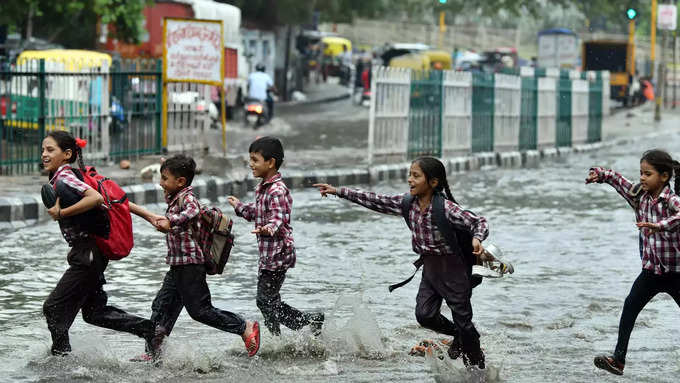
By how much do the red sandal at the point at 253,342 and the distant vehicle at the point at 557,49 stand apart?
5321 cm

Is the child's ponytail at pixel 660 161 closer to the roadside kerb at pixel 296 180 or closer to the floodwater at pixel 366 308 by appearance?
the floodwater at pixel 366 308

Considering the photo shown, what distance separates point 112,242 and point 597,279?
4.87 metres

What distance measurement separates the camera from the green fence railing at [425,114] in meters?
20.9

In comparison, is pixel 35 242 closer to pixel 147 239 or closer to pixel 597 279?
pixel 147 239

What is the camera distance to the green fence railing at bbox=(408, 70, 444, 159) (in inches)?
824

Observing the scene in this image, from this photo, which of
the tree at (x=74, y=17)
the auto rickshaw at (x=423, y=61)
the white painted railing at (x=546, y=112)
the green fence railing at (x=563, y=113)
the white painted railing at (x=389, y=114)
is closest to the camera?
the white painted railing at (x=389, y=114)

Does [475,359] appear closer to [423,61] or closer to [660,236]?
[660,236]

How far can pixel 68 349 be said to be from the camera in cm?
706

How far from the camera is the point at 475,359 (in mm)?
6730

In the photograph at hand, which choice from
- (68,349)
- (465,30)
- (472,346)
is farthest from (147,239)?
(465,30)

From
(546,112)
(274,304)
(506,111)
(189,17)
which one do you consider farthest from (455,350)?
(189,17)

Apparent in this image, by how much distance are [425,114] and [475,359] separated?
582 inches

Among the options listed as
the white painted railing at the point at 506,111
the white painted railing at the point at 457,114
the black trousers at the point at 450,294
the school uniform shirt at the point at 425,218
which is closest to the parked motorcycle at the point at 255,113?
the white painted railing at the point at 506,111

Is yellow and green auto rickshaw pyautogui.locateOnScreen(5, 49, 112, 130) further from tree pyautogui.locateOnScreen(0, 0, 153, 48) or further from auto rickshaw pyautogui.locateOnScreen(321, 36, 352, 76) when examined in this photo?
auto rickshaw pyautogui.locateOnScreen(321, 36, 352, 76)
